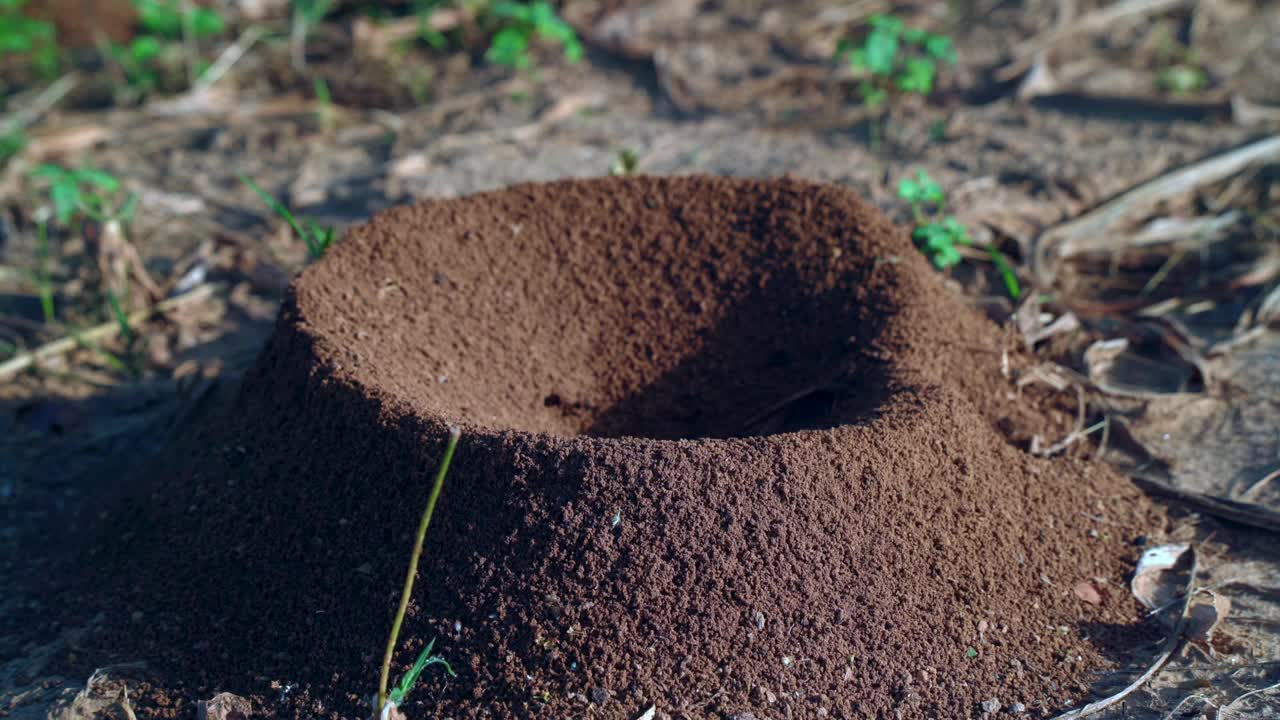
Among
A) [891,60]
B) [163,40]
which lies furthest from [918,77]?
[163,40]

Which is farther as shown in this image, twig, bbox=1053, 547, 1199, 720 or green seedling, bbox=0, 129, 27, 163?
green seedling, bbox=0, 129, 27, 163

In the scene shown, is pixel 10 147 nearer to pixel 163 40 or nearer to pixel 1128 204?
pixel 163 40

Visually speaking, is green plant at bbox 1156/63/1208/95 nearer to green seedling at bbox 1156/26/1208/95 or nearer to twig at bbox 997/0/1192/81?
green seedling at bbox 1156/26/1208/95

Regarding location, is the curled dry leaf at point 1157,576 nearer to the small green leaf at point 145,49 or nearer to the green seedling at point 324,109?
the green seedling at point 324,109

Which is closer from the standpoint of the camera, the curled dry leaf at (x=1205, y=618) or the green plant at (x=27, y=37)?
the curled dry leaf at (x=1205, y=618)

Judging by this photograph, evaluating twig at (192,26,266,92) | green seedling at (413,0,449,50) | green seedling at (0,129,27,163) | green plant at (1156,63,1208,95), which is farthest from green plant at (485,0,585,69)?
green plant at (1156,63,1208,95)

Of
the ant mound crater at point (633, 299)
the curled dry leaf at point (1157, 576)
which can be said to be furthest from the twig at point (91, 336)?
the curled dry leaf at point (1157, 576)
